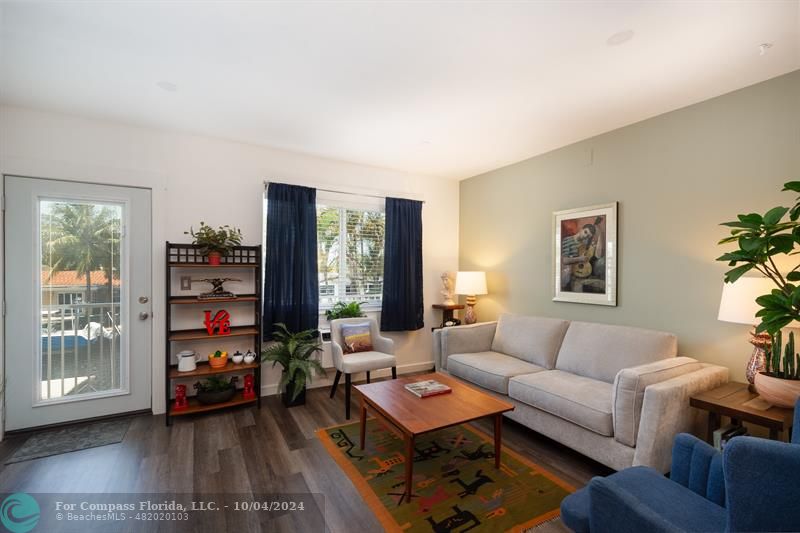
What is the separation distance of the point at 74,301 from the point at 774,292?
15.9ft

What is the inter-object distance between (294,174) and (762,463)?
158 inches

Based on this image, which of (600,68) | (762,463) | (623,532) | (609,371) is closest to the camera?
(762,463)

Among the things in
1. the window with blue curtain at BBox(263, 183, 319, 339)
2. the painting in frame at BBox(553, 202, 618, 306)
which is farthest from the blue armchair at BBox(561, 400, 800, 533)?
the window with blue curtain at BBox(263, 183, 319, 339)

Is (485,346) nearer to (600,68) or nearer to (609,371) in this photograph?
(609,371)

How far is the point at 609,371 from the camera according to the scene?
2805 mm

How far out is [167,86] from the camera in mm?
2535

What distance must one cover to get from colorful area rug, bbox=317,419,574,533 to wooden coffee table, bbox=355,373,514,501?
0.37ft

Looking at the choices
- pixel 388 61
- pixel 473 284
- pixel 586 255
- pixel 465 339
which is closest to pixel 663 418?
pixel 586 255

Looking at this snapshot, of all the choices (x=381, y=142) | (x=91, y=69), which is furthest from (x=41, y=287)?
(x=381, y=142)

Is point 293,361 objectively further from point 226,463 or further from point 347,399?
point 226,463

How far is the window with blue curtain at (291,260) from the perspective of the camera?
3703 millimetres

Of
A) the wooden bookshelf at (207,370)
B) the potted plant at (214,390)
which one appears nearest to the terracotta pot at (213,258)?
the wooden bookshelf at (207,370)

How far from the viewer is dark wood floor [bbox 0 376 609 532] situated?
7.06 feet

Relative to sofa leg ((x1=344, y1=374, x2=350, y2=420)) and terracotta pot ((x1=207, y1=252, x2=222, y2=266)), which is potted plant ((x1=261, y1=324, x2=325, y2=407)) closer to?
sofa leg ((x1=344, y1=374, x2=350, y2=420))
